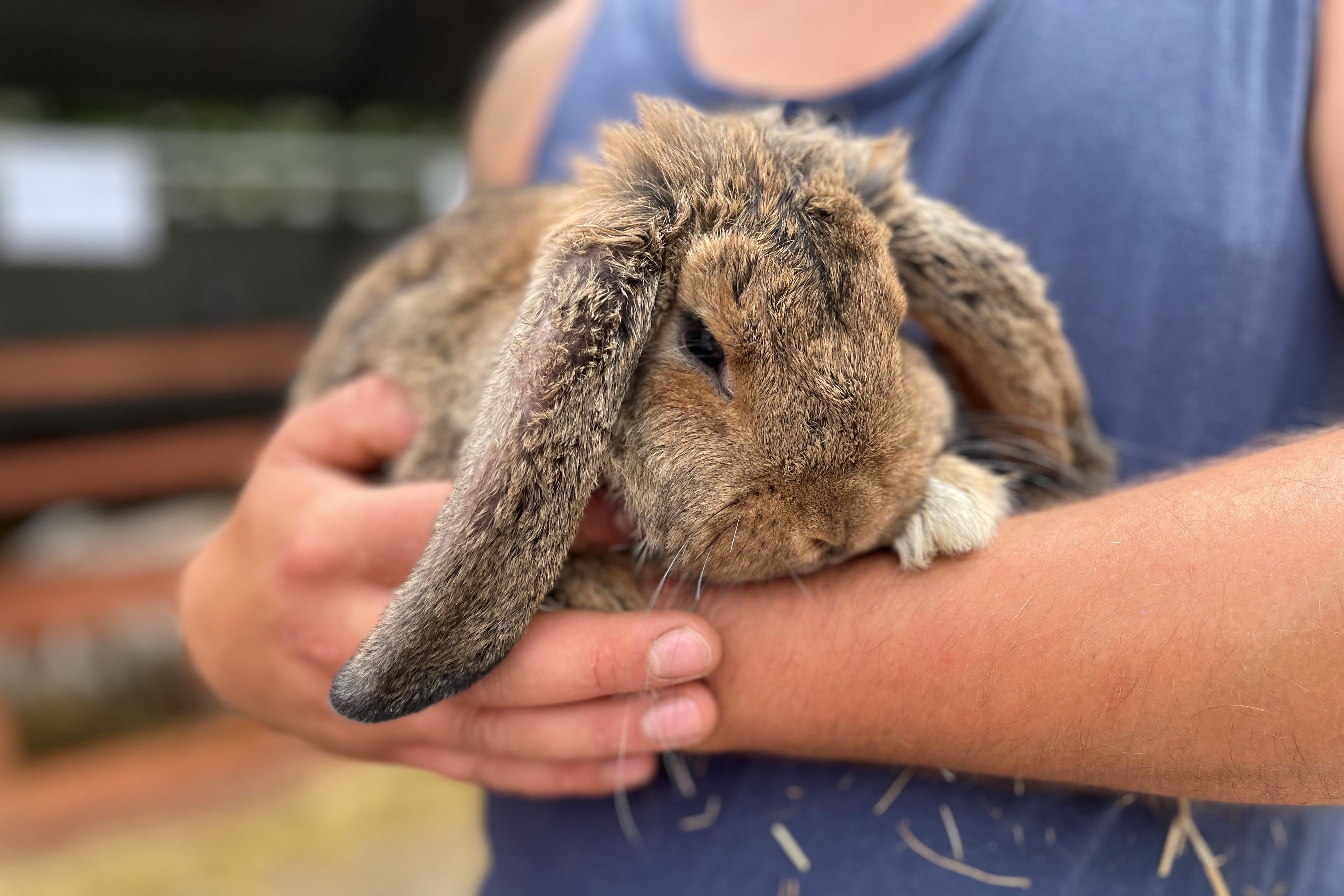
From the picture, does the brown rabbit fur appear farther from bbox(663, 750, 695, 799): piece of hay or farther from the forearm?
bbox(663, 750, 695, 799): piece of hay

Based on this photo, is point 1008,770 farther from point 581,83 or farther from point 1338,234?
point 581,83

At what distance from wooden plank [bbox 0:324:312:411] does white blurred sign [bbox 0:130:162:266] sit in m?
0.43

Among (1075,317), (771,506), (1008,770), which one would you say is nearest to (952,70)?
(1075,317)

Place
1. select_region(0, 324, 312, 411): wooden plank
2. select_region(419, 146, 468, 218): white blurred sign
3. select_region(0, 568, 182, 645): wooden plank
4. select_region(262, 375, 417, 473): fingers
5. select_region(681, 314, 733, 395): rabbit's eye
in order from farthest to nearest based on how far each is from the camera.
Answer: select_region(419, 146, 468, 218): white blurred sign, select_region(0, 324, 312, 411): wooden plank, select_region(0, 568, 182, 645): wooden plank, select_region(262, 375, 417, 473): fingers, select_region(681, 314, 733, 395): rabbit's eye

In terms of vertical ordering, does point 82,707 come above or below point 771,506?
below

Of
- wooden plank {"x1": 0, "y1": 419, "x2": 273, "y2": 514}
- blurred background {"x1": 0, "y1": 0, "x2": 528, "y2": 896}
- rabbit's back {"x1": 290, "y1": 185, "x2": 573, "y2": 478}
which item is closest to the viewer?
rabbit's back {"x1": 290, "y1": 185, "x2": 573, "y2": 478}

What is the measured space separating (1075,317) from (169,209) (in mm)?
4788

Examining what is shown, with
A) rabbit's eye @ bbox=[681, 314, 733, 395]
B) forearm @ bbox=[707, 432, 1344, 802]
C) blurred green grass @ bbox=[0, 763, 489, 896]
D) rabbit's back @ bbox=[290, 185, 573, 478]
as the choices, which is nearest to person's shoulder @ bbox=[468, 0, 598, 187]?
rabbit's back @ bbox=[290, 185, 573, 478]

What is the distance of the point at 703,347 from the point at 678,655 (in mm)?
386

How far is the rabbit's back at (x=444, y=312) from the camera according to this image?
1.42m

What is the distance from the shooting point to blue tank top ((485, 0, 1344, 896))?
120 cm

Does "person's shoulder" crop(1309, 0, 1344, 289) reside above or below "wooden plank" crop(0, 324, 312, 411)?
above

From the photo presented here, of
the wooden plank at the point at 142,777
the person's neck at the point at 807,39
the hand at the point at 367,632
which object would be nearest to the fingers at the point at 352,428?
the hand at the point at 367,632

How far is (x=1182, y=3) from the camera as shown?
4.55 ft
